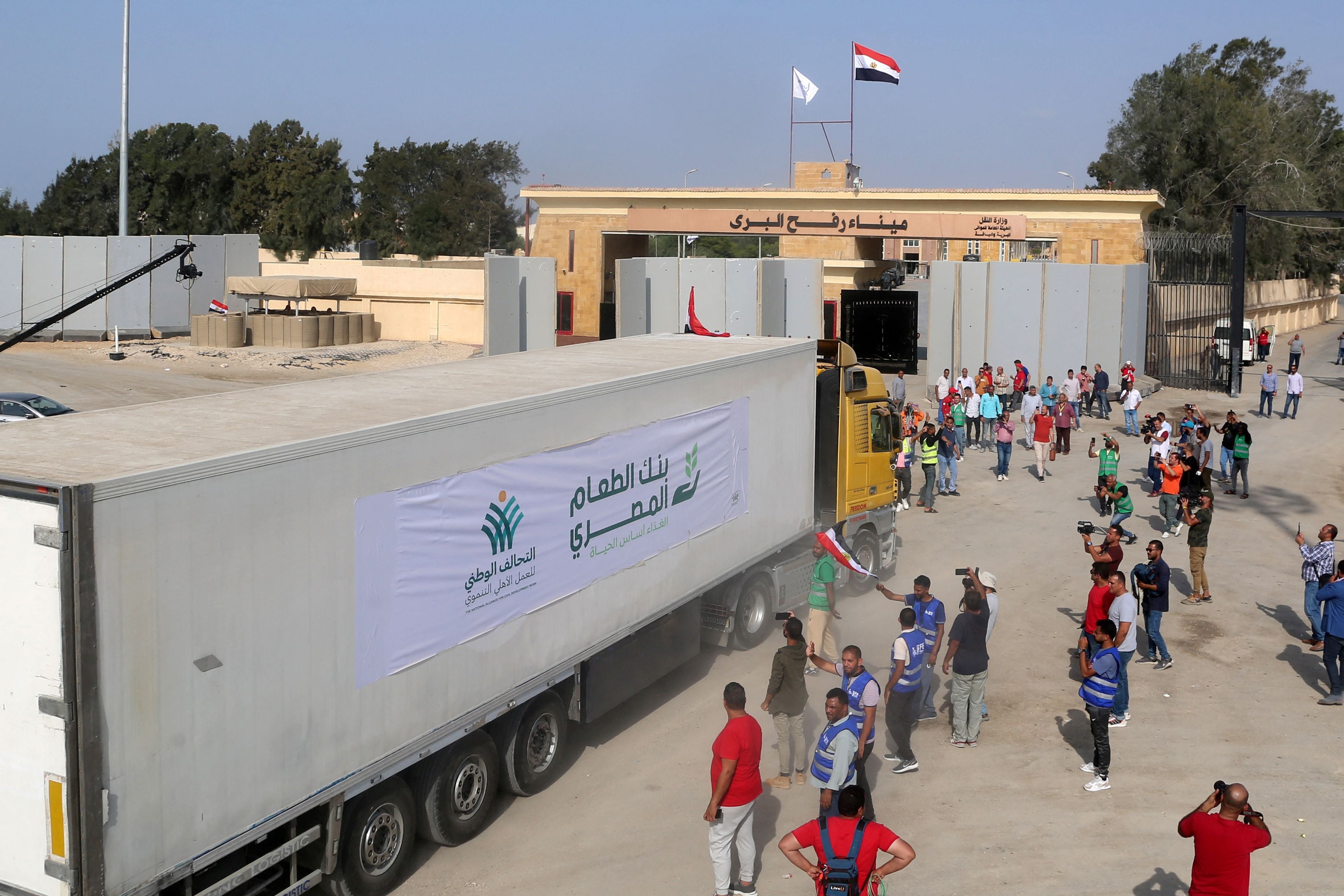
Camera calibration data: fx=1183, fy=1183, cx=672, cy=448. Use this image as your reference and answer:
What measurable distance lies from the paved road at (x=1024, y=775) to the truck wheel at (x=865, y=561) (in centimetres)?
23

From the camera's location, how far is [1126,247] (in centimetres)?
3781

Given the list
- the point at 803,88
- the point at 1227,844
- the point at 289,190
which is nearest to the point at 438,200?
the point at 289,190

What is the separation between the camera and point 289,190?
75375 millimetres

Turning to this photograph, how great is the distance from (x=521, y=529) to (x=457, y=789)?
6.32 ft

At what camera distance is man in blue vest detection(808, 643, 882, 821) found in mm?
8461

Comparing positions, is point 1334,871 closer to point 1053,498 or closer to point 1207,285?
point 1053,498

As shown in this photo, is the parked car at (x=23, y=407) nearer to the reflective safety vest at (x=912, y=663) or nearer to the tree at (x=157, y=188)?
the reflective safety vest at (x=912, y=663)

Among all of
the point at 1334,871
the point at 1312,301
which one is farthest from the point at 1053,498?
the point at 1312,301

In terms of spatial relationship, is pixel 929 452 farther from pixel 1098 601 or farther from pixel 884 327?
pixel 884 327

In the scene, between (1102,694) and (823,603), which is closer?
(1102,694)

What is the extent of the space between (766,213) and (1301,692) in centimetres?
2991

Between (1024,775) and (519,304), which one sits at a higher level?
(519,304)

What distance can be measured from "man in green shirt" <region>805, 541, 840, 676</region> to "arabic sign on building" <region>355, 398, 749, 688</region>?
1.22 metres

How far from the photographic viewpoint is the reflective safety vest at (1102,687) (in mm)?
9281
